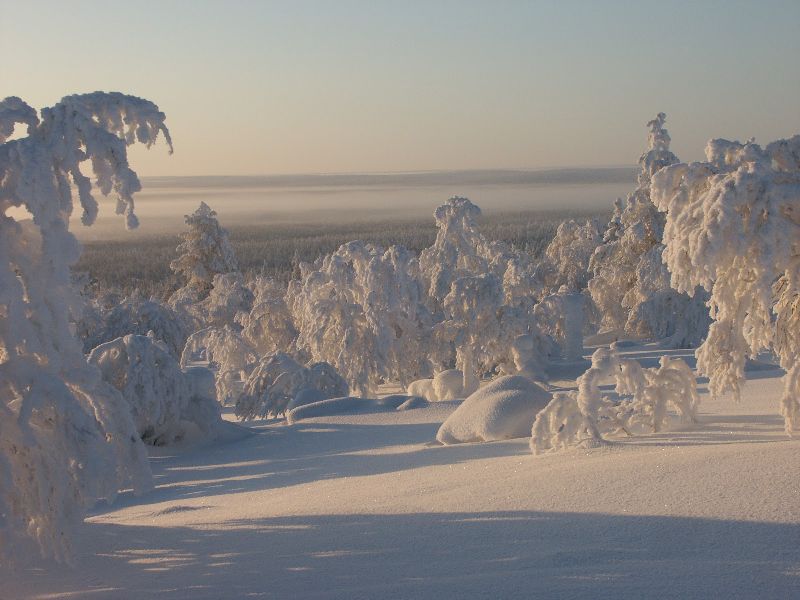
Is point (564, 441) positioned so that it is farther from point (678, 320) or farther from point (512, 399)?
point (678, 320)

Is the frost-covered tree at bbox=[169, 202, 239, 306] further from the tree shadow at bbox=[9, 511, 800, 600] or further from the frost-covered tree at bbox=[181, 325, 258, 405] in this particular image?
the tree shadow at bbox=[9, 511, 800, 600]

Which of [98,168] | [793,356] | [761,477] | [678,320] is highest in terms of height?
[98,168]

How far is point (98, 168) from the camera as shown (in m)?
6.01

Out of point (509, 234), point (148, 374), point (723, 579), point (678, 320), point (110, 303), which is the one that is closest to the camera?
point (723, 579)

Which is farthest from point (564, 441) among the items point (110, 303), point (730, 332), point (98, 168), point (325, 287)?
point (110, 303)

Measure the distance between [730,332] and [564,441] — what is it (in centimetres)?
211

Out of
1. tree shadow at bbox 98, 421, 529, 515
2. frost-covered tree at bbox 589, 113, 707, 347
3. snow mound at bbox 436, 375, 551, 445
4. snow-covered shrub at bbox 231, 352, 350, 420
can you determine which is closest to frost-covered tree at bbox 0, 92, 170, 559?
tree shadow at bbox 98, 421, 529, 515

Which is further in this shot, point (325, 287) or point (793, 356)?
point (325, 287)

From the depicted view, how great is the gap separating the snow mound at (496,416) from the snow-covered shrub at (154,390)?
6247mm

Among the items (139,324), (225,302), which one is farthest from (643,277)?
(225,302)

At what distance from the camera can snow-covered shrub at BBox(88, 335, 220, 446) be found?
1544 centimetres

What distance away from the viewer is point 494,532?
6055 millimetres

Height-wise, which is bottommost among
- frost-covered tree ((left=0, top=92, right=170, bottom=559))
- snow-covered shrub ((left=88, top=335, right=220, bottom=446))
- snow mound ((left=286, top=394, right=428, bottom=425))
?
snow mound ((left=286, top=394, right=428, bottom=425))

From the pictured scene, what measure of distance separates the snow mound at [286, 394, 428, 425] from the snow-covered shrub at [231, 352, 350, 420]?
2354mm
